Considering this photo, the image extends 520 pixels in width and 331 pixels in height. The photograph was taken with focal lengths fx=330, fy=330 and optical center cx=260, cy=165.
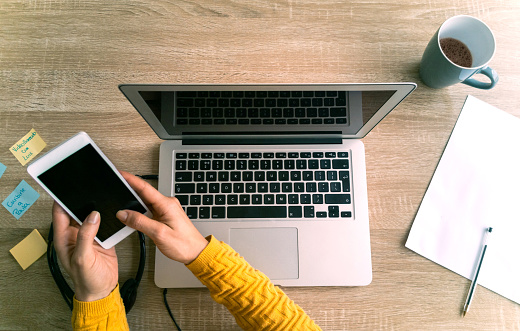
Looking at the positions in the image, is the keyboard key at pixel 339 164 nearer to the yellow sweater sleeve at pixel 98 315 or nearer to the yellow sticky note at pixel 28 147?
the yellow sweater sleeve at pixel 98 315

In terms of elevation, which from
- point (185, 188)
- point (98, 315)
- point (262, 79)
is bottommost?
point (98, 315)

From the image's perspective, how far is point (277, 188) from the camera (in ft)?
2.32

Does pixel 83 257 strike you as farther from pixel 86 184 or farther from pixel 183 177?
pixel 183 177

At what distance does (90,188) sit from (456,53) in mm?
786

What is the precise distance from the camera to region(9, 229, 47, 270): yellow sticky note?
69 centimetres

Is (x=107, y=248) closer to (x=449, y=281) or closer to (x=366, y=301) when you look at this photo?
(x=366, y=301)

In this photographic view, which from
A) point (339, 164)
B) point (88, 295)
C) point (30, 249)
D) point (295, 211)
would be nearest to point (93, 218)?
point (88, 295)

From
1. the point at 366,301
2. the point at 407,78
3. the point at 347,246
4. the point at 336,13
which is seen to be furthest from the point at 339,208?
the point at 336,13

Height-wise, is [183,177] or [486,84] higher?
[486,84]

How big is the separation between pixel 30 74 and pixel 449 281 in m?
1.04

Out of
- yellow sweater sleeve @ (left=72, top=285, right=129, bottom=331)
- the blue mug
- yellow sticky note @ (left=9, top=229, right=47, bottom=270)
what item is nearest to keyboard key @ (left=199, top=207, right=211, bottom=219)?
yellow sweater sleeve @ (left=72, top=285, right=129, bottom=331)

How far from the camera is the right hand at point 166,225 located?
561 mm

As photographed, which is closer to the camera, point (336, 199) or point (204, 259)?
point (204, 259)

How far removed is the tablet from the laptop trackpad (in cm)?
20
